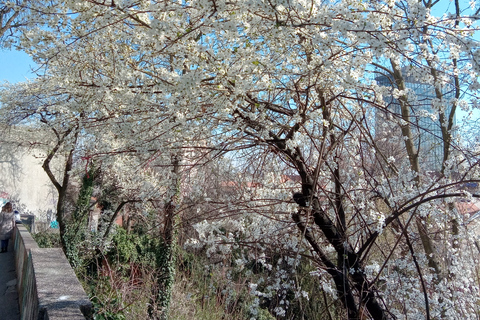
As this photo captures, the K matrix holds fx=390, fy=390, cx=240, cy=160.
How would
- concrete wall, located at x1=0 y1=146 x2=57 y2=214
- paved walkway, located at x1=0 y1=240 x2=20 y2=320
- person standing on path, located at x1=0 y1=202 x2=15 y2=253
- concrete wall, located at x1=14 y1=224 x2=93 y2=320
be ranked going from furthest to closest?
concrete wall, located at x1=0 y1=146 x2=57 y2=214 < person standing on path, located at x1=0 y1=202 x2=15 y2=253 < paved walkway, located at x1=0 y1=240 x2=20 y2=320 < concrete wall, located at x1=14 y1=224 x2=93 y2=320

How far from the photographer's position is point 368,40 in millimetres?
2230

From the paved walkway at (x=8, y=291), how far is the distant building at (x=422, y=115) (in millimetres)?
4449

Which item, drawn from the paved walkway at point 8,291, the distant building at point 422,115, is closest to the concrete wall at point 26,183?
the paved walkway at point 8,291

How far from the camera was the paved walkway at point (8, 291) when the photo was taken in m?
4.34

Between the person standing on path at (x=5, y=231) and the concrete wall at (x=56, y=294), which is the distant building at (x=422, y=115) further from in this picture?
the person standing on path at (x=5, y=231)

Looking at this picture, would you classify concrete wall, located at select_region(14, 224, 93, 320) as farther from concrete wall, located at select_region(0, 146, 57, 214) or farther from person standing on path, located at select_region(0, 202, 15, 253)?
concrete wall, located at select_region(0, 146, 57, 214)

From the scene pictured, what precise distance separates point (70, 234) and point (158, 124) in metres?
5.69

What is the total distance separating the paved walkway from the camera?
14.2ft

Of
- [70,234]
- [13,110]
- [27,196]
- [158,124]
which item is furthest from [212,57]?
[27,196]

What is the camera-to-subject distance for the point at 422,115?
362 cm

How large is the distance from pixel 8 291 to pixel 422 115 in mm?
5488

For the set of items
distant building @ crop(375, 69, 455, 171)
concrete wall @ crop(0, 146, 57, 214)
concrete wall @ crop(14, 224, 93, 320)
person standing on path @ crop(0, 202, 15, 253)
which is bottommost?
concrete wall @ crop(14, 224, 93, 320)

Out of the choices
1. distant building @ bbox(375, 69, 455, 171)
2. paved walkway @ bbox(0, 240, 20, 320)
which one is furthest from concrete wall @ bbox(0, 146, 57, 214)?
distant building @ bbox(375, 69, 455, 171)

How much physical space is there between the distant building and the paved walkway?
4.45 metres
